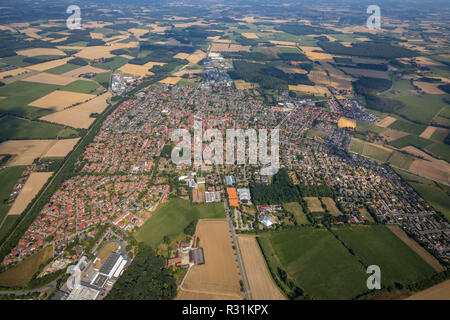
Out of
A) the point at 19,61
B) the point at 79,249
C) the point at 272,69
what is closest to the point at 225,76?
the point at 272,69

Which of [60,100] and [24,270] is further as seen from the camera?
[60,100]

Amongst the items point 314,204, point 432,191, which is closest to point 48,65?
point 314,204

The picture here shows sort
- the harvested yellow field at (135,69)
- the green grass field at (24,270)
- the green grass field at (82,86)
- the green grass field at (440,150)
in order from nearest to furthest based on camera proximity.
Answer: the green grass field at (24,270) → the green grass field at (440,150) → the green grass field at (82,86) → the harvested yellow field at (135,69)

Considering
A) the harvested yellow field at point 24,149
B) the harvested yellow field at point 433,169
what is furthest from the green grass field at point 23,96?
the harvested yellow field at point 433,169

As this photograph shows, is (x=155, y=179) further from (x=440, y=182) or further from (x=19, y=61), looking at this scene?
(x=19, y=61)

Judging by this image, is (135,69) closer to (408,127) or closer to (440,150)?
(408,127)

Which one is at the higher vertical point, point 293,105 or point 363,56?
point 363,56

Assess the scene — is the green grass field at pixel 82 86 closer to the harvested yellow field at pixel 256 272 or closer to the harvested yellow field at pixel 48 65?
the harvested yellow field at pixel 48 65
